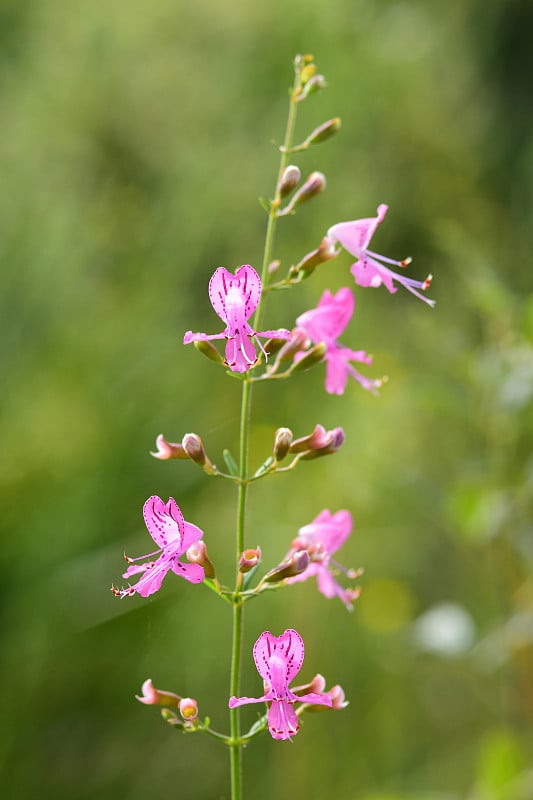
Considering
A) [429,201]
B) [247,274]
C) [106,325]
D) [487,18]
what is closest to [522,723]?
[247,274]

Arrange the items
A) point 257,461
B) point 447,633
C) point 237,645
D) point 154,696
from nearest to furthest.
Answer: point 237,645 < point 154,696 < point 447,633 < point 257,461

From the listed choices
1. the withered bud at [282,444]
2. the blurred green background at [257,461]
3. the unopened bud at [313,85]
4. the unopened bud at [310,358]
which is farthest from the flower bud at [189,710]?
the blurred green background at [257,461]

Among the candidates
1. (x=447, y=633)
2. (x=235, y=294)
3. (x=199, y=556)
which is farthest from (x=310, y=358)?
(x=447, y=633)

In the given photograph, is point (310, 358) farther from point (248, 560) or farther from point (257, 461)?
point (257, 461)

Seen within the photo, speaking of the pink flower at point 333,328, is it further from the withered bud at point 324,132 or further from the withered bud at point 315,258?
the withered bud at point 324,132

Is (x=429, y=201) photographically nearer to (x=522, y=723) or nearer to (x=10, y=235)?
(x=10, y=235)

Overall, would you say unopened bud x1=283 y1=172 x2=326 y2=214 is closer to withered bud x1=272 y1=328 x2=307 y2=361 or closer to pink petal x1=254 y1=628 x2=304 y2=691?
withered bud x1=272 y1=328 x2=307 y2=361

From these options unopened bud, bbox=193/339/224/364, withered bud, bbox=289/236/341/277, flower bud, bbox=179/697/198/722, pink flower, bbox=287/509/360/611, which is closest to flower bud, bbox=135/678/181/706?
flower bud, bbox=179/697/198/722
